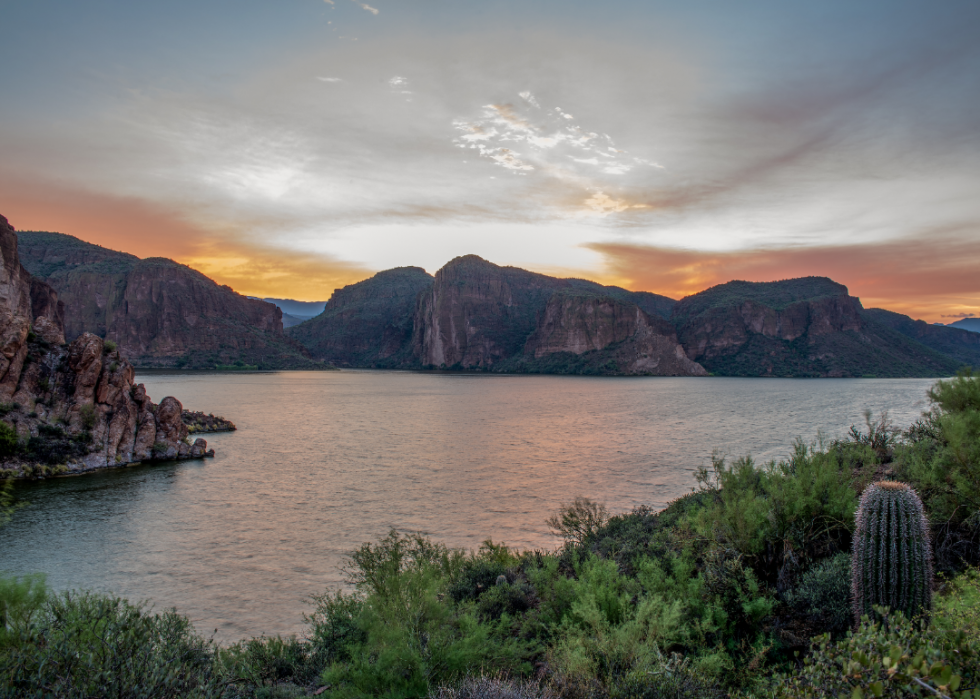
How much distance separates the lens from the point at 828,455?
10.0 m

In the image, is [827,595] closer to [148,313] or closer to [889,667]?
[889,667]

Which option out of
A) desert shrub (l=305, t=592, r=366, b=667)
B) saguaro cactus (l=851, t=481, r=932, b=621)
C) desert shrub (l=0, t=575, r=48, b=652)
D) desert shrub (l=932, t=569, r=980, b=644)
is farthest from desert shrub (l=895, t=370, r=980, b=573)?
desert shrub (l=0, t=575, r=48, b=652)

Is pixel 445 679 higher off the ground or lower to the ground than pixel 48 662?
lower

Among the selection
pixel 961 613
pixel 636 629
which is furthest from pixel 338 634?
pixel 961 613

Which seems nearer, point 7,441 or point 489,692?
point 489,692

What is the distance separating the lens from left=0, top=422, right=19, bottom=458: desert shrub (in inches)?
963

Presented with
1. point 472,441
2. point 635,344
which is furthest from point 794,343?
point 472,441

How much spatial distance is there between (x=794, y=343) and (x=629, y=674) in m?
223

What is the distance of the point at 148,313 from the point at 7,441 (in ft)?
622

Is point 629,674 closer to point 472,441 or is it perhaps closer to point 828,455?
point 828,455

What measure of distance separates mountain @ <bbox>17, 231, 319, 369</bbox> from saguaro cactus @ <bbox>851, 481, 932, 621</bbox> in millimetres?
199663

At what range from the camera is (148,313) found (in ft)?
600

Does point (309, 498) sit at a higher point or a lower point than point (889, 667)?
lower

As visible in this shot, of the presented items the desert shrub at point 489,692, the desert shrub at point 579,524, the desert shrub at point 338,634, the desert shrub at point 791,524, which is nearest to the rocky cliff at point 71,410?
the desert shrub at point 338,634
